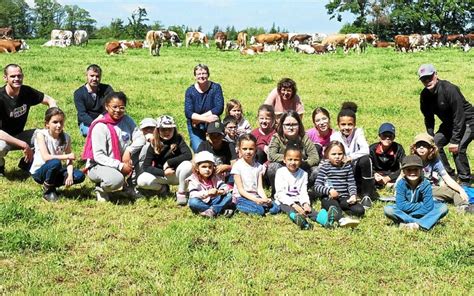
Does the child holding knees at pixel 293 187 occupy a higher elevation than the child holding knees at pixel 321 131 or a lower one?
lower

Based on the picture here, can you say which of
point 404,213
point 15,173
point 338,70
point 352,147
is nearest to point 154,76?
point 338,70

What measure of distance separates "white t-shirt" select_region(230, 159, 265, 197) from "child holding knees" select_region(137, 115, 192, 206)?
0.57 metres

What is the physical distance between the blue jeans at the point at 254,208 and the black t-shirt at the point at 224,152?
0.83 m

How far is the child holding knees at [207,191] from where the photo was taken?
6.01m

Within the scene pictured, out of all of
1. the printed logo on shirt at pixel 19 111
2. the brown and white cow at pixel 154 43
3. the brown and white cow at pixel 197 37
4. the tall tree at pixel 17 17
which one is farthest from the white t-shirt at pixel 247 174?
the tall tree at pixel 17 17

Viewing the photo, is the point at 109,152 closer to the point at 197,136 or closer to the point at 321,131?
the point at 197,136

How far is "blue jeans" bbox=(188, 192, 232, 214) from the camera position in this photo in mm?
6008

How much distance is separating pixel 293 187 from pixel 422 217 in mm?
1445

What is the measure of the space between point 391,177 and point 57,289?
4.78m

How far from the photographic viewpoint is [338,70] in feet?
68.2

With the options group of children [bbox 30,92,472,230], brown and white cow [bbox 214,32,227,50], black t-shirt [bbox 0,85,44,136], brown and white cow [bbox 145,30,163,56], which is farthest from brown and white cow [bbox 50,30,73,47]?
group of children [bbox 30,92,472,230]

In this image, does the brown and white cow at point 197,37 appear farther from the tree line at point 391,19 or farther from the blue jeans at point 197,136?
the blue jeans at point 197,136

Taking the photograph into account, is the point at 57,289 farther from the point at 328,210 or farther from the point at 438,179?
the point at 438,179

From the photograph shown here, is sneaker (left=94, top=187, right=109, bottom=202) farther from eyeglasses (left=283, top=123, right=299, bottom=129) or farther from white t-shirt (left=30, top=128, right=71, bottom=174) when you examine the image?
eyeglasses (left=283, top=123, right=299, bottom=129)
